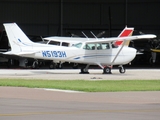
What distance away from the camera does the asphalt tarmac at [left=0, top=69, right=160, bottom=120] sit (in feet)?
41.6

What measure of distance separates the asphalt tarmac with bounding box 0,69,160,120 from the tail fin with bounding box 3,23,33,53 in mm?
12952

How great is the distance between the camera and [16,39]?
33.7 meters

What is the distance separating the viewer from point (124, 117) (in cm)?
1259

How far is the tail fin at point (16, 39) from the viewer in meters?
33.4

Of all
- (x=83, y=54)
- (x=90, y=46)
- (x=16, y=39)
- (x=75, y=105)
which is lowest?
(x=75, y=105)

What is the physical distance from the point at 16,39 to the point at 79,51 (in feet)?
14.4

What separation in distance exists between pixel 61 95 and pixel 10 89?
9.34 ft

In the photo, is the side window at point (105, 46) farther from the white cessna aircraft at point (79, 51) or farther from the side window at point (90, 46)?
the side window at point (90, 46)

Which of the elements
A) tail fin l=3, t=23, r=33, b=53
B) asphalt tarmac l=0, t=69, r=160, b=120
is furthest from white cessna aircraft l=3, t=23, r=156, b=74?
asphalt tarmac l=0, t=69, r=160, b=120

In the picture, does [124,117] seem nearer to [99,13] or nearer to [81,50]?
[81,50]

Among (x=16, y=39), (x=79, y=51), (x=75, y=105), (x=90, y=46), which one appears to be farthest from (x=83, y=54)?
(x=75, y=105)

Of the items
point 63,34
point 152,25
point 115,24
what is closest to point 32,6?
point 63,34

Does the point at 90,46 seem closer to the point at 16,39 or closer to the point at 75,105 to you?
the point at 16,39

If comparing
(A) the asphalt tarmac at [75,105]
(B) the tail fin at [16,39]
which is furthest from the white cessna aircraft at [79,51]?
(A) the asphalt tarmac at [75,105]
